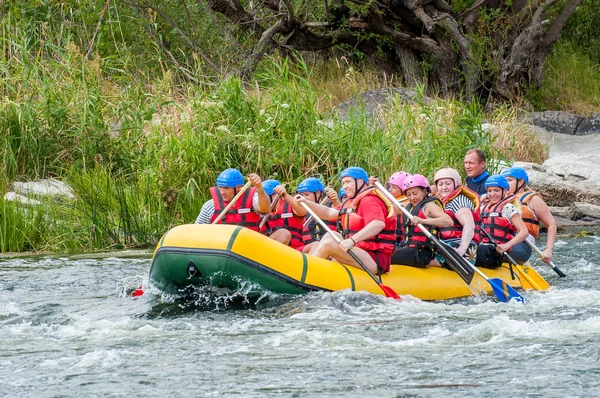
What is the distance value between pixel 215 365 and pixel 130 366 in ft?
1.51

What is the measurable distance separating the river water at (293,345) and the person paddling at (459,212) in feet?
1.88

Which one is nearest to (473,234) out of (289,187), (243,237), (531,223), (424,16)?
(531,223)

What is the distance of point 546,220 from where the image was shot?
8609 millimetres

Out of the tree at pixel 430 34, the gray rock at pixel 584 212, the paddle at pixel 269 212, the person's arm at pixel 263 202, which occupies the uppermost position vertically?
the tree at pixel 430 34

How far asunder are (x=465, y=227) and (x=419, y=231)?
0.39 meters

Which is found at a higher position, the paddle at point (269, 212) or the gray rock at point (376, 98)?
the gray rock at point (376, 98)

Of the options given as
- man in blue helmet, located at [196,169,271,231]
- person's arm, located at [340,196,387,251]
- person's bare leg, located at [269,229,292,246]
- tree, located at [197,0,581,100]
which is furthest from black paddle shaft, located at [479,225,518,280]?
tree, located at [197,0,581,100]

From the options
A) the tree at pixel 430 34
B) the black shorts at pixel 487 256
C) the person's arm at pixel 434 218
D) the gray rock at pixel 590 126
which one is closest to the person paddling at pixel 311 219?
the person's arm at pixel 434 218

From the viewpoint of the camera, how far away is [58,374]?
502 cm

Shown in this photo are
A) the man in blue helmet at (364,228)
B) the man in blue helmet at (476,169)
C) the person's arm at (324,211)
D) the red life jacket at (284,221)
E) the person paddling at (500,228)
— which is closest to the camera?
the man in blue helmet at (364,228)

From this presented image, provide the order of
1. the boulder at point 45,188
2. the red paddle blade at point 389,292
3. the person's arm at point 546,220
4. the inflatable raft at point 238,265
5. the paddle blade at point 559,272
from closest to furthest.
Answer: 1. the inflatable raft at point 238,265
2. the red paddle blade at point 389,292
3. the person's arm at point 546,220
4. the paddle blade at point 559,272
5. the boulder at point 45,188

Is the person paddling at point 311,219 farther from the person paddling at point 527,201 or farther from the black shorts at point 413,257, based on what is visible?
the person paddling at point 527,201

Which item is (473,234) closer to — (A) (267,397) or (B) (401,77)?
(A) (267,397)

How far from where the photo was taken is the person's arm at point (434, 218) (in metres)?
7.48
